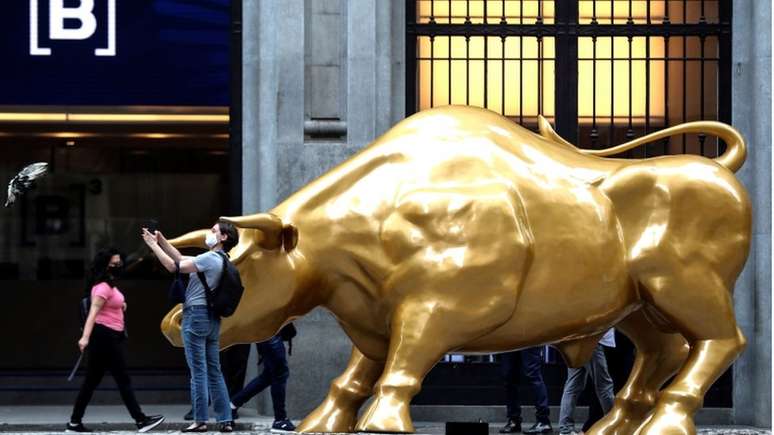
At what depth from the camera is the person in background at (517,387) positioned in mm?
14898

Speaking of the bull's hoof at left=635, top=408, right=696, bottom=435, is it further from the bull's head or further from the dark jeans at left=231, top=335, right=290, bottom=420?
the dark jeans at left=231, top=335, right=290, bottom=420

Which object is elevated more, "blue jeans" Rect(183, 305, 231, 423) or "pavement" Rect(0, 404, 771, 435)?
"blue jeans" Rect(183, 305, 231, 423)

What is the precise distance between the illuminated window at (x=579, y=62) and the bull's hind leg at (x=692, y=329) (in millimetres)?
7070

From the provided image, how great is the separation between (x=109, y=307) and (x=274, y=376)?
1.53m

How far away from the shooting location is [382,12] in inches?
625

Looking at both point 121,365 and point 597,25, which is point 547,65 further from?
point 121,365

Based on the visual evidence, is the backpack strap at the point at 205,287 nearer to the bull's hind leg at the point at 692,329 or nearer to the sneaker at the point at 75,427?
the bull's hind leg at the point at 692,329

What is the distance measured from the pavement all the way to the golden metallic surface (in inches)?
188

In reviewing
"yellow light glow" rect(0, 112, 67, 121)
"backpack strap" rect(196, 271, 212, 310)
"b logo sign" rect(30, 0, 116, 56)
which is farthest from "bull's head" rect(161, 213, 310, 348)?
"yellow light glow" rect(0, 112, 67, 121)

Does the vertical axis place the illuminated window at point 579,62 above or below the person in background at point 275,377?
above

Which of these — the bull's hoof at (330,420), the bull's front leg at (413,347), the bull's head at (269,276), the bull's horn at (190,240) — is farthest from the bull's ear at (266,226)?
the bull's hoof at (330,420)

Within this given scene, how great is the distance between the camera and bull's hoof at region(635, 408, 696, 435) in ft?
29.7

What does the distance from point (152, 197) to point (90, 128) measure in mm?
1034

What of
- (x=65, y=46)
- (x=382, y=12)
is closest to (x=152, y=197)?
(x=65, y=46)
